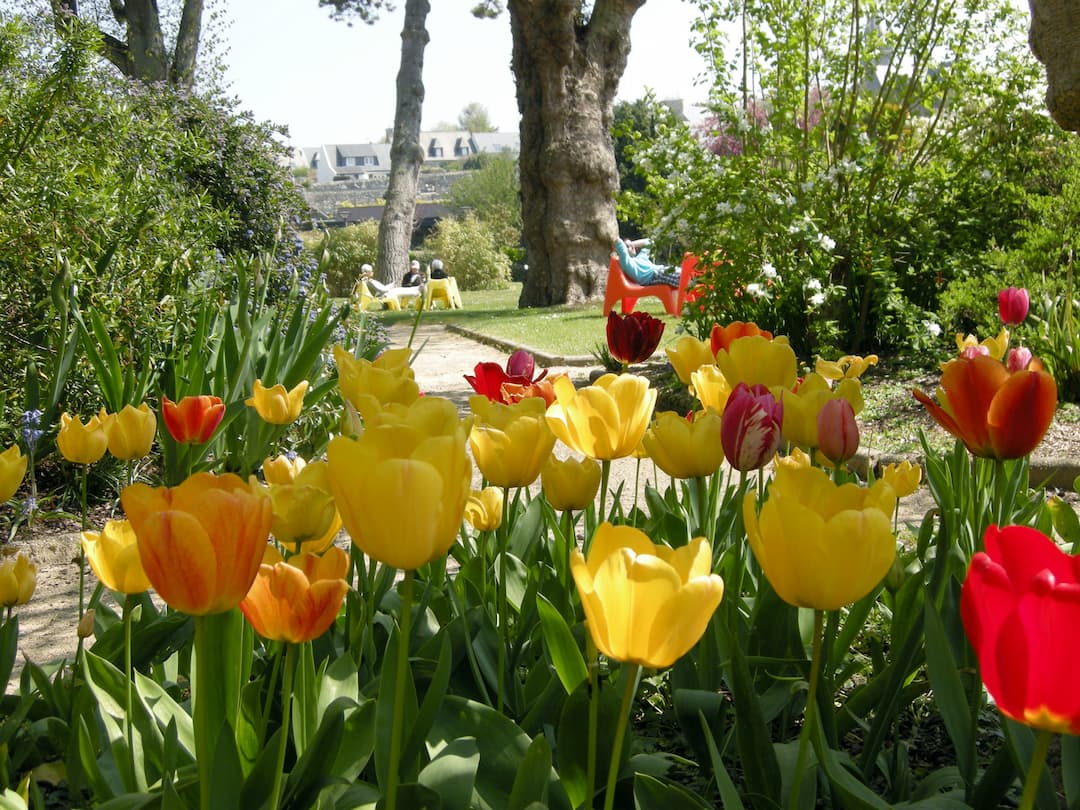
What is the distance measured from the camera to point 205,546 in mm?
743

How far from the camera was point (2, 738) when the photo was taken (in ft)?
4.01

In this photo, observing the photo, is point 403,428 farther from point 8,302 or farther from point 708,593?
point 8,302

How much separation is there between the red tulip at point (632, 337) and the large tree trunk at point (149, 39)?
12.4 m

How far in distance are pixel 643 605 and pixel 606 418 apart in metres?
0.56

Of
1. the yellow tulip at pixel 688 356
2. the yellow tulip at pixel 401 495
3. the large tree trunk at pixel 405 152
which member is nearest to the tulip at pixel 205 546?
the yellow tulip at pixel 401 495

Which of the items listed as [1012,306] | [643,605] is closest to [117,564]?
[643,605]

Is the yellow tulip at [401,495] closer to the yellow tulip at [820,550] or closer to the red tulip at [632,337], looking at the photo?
the yellow tulip at [820,550]

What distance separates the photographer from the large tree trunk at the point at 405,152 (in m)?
16.5

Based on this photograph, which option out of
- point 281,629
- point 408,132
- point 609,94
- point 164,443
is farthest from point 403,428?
point 408,132

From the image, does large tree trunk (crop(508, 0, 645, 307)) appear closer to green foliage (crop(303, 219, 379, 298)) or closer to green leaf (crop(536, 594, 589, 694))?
green foliage (crop(303, 219, 379, 298))

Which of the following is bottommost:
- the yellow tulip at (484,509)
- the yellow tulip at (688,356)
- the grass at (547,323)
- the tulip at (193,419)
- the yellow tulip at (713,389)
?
the grass at (547,323)

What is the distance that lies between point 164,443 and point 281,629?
2.13 metres

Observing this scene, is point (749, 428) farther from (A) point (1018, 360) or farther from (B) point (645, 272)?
(B) point (645, 272)

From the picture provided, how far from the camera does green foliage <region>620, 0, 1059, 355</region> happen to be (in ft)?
21.1
